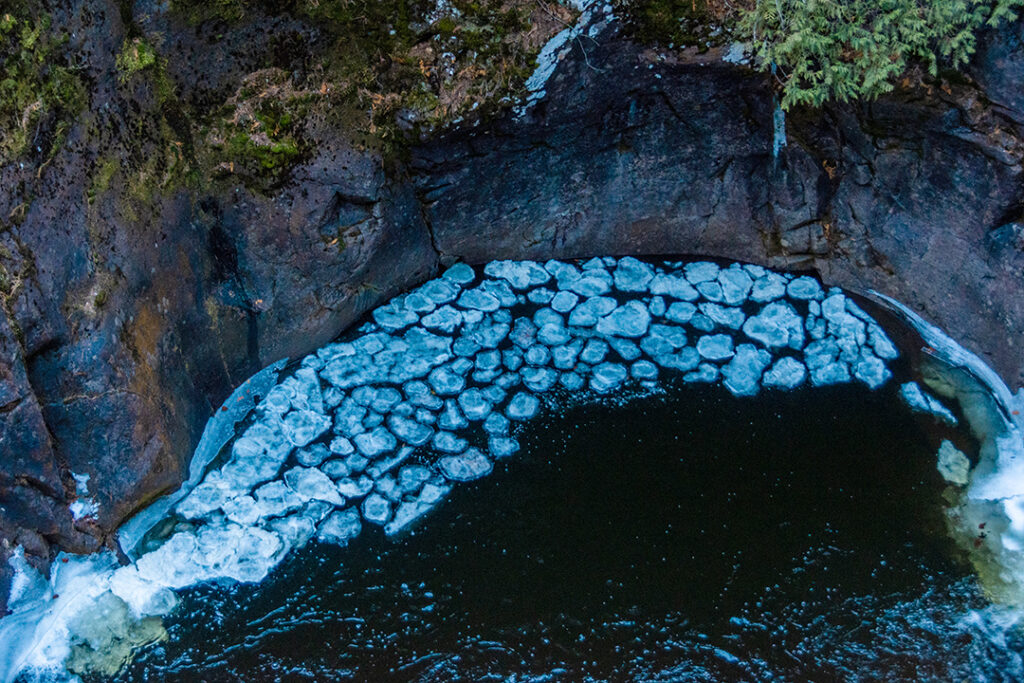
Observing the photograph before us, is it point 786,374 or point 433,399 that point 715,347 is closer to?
point 786,374

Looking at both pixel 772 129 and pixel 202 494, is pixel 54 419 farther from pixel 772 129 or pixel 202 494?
pixel 772 129

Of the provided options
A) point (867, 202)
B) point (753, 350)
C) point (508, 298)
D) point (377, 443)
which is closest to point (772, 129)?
point (867, 202)

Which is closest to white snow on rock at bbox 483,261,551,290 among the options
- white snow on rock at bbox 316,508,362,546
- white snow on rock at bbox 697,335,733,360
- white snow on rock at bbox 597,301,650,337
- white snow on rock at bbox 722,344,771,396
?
white snow on rock at bbox 597,301,650,337

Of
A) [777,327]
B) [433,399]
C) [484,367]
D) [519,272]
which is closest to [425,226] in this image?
[519,272]

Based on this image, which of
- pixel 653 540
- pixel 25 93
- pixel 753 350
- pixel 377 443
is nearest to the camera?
pixel 25 93

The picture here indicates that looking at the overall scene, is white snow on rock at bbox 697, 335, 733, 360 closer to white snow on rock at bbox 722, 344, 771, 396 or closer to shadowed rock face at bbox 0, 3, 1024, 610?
white snow on rock at bbox 722, 344, 771, 396
